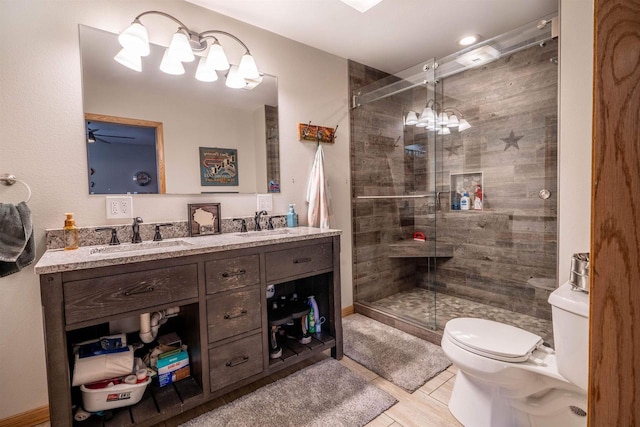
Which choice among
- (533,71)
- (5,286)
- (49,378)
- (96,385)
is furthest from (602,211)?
(533,71)

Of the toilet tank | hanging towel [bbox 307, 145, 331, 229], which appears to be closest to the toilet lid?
the toilet tank

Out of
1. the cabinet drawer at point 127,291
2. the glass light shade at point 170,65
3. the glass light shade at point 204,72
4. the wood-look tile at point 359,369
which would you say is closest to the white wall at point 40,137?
the glass light shade at point 170,65

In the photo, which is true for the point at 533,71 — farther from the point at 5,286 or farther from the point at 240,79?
the point at 5,286

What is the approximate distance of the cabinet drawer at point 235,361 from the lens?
1.53 metres

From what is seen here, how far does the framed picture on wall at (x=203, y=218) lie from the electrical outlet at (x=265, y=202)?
32 centimetres

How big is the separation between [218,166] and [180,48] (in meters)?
0.73

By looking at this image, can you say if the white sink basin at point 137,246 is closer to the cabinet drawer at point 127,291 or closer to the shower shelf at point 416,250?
the cabinet drawer at point 127,291

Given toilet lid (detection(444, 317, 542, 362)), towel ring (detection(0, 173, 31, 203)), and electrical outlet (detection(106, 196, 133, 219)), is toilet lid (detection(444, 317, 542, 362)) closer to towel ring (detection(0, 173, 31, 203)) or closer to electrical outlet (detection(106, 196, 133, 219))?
electrical outlet (detection(106, 196, 133, 219))

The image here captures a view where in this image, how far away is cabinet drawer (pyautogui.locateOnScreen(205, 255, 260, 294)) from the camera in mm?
1509

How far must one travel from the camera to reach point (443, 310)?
8.99 ft

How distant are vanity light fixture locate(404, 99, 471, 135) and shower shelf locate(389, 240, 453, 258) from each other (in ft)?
3.84

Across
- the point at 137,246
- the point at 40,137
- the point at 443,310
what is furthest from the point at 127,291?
the point at 443,310

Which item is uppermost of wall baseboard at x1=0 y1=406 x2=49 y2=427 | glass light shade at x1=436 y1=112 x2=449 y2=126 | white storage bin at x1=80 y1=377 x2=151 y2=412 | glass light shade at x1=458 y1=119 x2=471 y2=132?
glass light shade at x1=436 y1=112 x2=449 y2=126

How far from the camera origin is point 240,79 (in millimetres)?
2076
